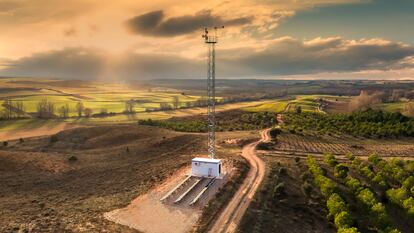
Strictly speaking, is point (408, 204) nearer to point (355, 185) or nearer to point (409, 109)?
point (355, 185)

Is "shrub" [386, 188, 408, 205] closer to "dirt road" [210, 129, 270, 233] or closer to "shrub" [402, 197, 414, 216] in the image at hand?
"shrub" [402, 197, 414, 216]

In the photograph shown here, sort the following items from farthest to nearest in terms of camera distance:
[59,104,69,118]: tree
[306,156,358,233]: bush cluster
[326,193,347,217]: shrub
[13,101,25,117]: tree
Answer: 1. [59,104,69,118]: tree
2. [13,101,25,117]: tree
3. [326,193,347,217]: shrub
4. [306,156,358,233]: bush cluster

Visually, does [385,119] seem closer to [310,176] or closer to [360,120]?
[360,120]

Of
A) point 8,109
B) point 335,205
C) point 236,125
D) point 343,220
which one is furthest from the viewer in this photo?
point 8,109

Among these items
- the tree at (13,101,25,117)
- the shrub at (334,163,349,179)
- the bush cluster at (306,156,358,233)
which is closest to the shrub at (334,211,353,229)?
the bush cluster at (306,156,358,233)

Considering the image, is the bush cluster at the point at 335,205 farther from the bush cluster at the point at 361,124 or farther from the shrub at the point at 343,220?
the bush cluster at the point at 361,124

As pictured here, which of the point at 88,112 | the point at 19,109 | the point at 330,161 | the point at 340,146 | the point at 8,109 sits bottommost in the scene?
the point at 340,146

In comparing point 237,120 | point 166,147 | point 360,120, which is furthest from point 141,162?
point 360,120

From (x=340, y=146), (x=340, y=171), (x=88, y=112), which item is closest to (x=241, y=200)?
(x=340, y=171)
